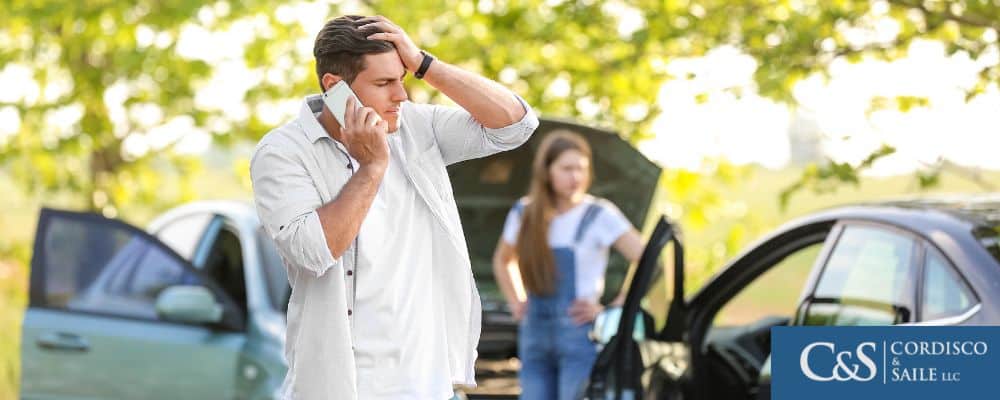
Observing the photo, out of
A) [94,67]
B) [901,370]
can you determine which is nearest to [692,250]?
[94,67]

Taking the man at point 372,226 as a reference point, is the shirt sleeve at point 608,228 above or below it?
above

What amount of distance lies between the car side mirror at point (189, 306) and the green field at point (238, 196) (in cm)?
274

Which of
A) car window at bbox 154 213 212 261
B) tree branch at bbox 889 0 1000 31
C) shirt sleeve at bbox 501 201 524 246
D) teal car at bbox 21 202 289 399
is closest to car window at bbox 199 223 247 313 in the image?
car window at bbox 154 213 212 261

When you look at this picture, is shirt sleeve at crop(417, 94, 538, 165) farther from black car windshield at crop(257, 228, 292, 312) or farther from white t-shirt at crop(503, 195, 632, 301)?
black car windshield at crop(257, 228, 292, 312)

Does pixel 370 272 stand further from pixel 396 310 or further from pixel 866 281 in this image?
pixel 866 281

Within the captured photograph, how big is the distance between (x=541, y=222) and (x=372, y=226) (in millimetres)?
2903

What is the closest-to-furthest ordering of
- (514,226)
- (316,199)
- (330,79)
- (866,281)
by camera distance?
(316,199)
(330,79)
(866,281)
(514,226)

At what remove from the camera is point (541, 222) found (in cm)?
639

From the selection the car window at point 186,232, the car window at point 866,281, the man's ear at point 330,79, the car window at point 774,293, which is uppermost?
the car window at point 774,293

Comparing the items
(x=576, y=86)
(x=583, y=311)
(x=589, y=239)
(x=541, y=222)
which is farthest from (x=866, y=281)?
(x=576, y=86)

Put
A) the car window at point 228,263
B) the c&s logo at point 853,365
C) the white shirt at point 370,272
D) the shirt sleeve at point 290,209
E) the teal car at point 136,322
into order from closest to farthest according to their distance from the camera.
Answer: the shirt sleeve at point 290,209 < the white shirt at point 370,272 < the c&s logo at point 853,365 < the teal car at point 136,322 < the car window at point 228,263

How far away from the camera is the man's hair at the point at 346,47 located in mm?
3520

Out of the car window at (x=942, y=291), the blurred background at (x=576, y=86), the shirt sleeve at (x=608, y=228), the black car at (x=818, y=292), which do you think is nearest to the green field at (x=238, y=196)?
the blurred background at (x=576, y=86)

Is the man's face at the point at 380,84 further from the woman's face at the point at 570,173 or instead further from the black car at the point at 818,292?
the woman's face at the point at 570,173
